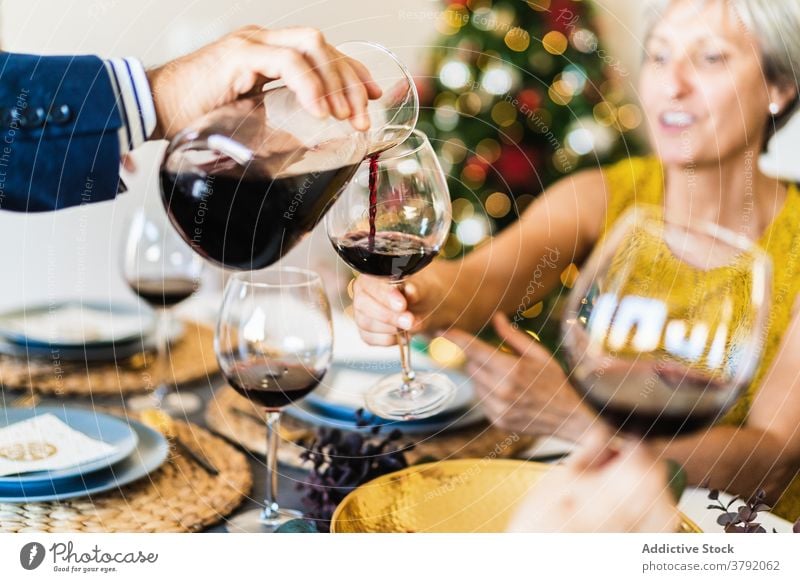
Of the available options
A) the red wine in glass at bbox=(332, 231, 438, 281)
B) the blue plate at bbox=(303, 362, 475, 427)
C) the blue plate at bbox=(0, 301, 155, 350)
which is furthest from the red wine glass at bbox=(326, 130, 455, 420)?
the blue plate at bbox=(0, 301, 155, 350)

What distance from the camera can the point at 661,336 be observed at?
561 mm

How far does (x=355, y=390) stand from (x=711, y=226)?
314mm

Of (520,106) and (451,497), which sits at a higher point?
(520,106)

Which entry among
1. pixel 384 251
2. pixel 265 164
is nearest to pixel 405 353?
pixel 384 251

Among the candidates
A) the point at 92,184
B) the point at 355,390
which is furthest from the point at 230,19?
the point at 355,390

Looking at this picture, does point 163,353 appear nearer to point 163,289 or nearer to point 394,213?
point 163,289

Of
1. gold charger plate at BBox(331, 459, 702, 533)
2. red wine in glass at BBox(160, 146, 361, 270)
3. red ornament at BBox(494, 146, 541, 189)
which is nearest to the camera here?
red wine in glass at BBox(160, 146, 361, 270)

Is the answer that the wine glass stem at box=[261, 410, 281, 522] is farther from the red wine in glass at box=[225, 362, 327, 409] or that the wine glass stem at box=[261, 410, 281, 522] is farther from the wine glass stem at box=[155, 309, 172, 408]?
the wine glass stem at box=[155, 309, 172, 408]

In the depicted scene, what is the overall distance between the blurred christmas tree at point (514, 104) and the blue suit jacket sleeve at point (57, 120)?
249mm

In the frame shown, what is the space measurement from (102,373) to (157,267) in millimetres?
95

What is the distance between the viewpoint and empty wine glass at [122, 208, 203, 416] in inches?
25.0

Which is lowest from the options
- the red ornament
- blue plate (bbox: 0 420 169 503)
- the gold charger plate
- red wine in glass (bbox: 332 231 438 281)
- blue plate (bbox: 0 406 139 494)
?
the gold charger plate

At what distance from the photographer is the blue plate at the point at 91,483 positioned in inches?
21.0

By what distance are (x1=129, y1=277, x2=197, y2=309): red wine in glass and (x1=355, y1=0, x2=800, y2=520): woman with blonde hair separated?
143mm
